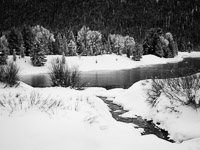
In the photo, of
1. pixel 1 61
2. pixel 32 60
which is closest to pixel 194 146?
pixel 1 61

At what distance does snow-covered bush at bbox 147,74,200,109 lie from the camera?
10.9m

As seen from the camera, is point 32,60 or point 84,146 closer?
point 84,146

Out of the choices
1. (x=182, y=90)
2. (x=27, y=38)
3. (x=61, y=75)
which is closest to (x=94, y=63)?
(x=27, y=38)

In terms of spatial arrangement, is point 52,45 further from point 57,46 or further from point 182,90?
point 182,90

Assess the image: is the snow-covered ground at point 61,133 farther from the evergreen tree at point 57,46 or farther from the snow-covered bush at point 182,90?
the evergreen tree at point 57,46

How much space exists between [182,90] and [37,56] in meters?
48.0

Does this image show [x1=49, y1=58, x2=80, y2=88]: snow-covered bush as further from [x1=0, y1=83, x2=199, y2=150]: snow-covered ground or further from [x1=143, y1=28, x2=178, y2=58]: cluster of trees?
[x1=143, y1=28, x2=178, y2=58]: cluster of trees

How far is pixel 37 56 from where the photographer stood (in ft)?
177

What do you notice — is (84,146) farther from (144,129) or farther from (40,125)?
(144,129)

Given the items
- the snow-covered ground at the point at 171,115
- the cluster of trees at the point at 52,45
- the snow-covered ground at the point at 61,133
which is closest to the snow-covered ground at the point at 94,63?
the cluster of trees at the point at 52,45

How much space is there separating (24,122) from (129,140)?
4.05m

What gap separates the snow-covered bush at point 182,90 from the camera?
35.8 ft

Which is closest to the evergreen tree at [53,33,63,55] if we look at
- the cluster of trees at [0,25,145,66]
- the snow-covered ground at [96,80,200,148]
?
the cluster of trees at [0,25,145,66]

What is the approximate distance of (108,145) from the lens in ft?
23.3
